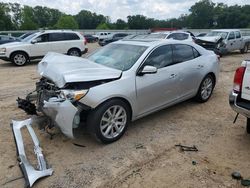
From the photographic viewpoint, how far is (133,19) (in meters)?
82.1

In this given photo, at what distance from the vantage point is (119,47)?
5383 millimetres

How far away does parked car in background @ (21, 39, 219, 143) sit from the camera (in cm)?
390

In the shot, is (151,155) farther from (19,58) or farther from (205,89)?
(19,58)

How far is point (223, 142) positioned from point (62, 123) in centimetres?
259

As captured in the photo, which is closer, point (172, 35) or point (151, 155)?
point (151, 155)

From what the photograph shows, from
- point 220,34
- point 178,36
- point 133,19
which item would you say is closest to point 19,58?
point 178,36

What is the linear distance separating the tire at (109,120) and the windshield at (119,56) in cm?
72

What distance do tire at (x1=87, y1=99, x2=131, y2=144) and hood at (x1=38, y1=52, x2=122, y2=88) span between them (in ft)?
1.50

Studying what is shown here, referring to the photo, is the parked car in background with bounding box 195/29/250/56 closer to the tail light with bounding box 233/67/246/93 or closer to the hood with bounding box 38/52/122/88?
the tail light with bounding box 233/67/246/93

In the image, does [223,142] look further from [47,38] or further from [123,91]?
[47,38]

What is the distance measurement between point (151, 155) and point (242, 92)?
164 cm

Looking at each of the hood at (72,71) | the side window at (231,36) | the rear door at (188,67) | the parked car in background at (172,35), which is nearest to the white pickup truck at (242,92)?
the rear door at (188,67)

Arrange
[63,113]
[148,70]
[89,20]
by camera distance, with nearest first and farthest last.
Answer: [63,113], [148,70], [89,20]

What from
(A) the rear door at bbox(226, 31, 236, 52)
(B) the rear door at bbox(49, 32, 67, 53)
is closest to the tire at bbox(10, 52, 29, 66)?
(B) the rear door at bbox(49, 32, 67, 53)
